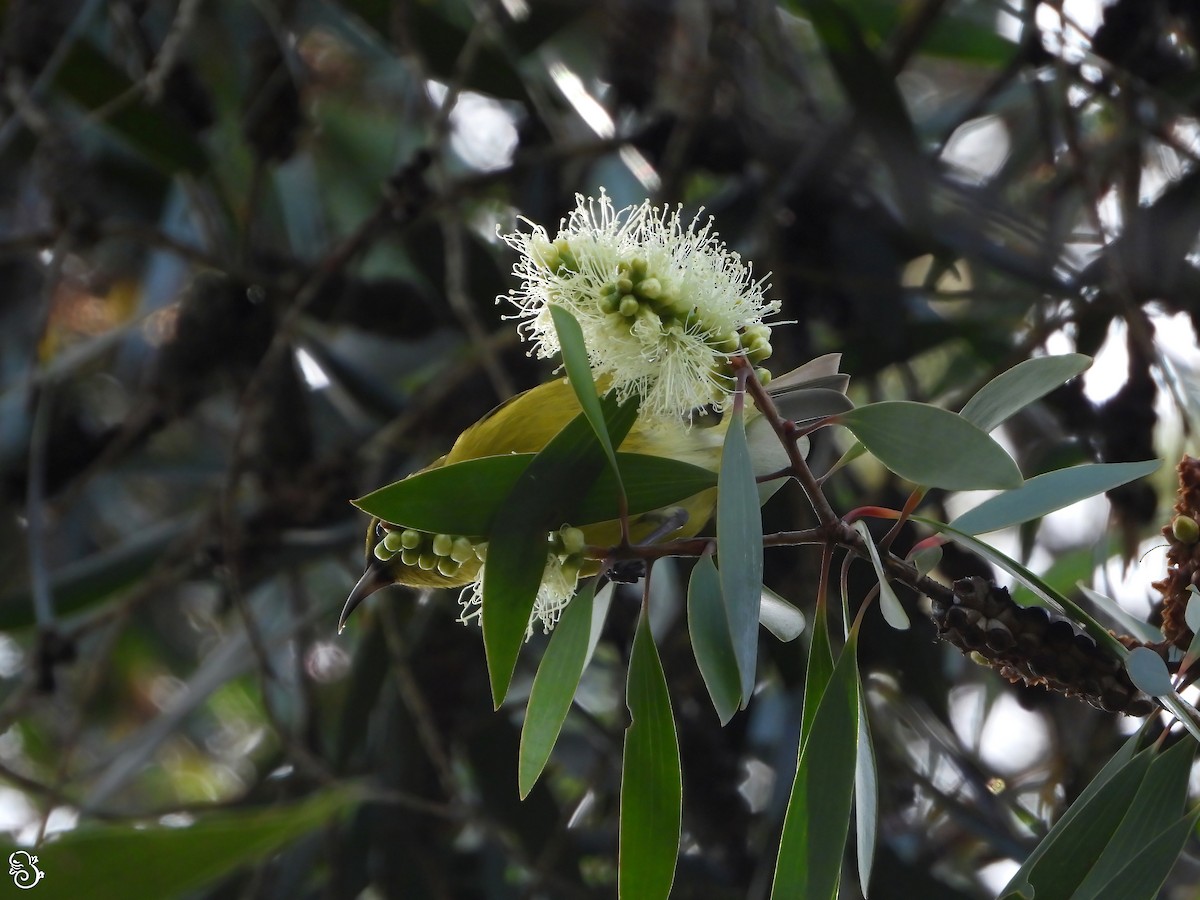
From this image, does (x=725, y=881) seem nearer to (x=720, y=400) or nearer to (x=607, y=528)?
(x=607, y=528)

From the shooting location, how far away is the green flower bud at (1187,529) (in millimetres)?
822

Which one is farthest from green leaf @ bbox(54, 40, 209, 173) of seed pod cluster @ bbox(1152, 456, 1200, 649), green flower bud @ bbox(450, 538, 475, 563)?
seed pod cluster @ bbox(1152, 456, 1200, 649)

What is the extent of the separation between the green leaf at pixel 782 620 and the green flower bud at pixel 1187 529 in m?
0.31

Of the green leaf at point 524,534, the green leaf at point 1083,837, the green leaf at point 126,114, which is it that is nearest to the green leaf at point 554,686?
the green leaf at point 524,534

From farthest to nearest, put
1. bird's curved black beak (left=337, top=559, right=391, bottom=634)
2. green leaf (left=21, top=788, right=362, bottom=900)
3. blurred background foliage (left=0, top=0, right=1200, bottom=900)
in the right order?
blurred background foliage (left=0, top=0, right=1200, bottom=900), bird's curved black beak (left=337, top=559, right=391, bottom=634), green leaf (left=21, top=788, right=362, bottom=900)

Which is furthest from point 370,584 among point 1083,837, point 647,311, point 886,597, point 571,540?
point 1083,837

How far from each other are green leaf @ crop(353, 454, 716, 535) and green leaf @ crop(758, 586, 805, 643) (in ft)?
0.51

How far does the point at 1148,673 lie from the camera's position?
727mm

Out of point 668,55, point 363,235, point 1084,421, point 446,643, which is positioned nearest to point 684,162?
point 668,55

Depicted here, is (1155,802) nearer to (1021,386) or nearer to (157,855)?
(1021,386)

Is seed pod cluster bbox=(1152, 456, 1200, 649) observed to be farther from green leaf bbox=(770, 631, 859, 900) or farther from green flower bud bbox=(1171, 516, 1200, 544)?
green leaf bbox=(770, 631, 859, 900)

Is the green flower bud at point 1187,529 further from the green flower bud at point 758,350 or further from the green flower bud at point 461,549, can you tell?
the green flower bud at point 461,549

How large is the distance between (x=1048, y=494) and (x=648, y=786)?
0.37 metres

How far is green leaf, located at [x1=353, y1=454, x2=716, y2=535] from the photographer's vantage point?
81 centimetres
